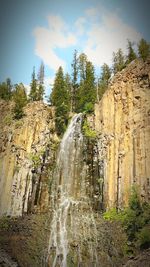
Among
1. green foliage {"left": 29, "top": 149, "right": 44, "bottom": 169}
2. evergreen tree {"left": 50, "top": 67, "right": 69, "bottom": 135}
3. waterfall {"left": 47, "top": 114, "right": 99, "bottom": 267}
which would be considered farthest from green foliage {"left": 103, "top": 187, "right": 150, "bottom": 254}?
evergreen tree {"left": 50, "top": 67, "right": 69, "bottom": 135}

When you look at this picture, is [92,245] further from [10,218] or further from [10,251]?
[10,218]

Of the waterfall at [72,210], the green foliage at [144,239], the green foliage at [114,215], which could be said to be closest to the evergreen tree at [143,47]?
the waterfall at [72,210]

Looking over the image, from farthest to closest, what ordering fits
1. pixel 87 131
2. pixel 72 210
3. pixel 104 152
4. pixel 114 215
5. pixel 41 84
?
pixel 41 84 → pixel 87 131 → pixel 104 152 → pixel 72 210 → pixel 114 215

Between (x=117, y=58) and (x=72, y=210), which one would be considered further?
(x=117, y=58)

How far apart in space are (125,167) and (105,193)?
9.54 ft

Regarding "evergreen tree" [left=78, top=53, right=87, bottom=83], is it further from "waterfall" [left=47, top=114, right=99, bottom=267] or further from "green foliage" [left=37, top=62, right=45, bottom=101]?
"waterfall" [left=47, top=114, right=99, bottom=267]

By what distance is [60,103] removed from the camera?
118 feet

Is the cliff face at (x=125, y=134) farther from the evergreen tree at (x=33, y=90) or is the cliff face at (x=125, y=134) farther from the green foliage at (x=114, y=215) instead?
the evergreen tree at (x=33, y=90)

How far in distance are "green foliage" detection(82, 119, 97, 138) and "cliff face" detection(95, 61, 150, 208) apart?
0.62 m

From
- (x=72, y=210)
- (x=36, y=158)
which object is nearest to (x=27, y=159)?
(x=36, y=158)

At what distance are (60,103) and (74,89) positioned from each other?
993cm

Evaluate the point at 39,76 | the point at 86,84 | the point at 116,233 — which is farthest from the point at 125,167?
the point at 39,76

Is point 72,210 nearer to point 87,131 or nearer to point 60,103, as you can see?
point 87,131

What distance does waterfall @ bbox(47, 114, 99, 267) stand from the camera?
76.0 feet
